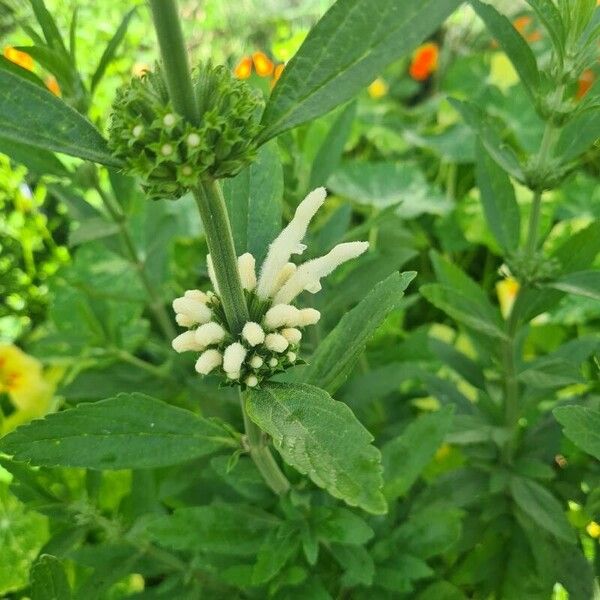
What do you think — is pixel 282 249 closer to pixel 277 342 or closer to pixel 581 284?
pixel 277 342

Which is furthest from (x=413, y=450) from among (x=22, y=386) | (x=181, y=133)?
(x=22, y=386)

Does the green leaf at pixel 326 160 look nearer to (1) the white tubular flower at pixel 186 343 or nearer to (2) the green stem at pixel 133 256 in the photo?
(2) the green stem at pixel 133 256

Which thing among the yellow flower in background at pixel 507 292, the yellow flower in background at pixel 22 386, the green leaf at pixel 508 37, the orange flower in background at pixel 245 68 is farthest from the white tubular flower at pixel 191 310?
the orange flower in background at pixel 245 68

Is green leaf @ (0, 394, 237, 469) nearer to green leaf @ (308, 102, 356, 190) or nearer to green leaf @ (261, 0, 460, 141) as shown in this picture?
green leaf @ (261, 0, 460, 141)

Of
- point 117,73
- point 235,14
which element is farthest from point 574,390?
point 235,14

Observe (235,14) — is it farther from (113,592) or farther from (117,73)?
(113,592)

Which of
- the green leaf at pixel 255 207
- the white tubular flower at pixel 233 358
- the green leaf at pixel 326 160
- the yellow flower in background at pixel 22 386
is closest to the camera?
the white tubular flower at pixel 233 358
